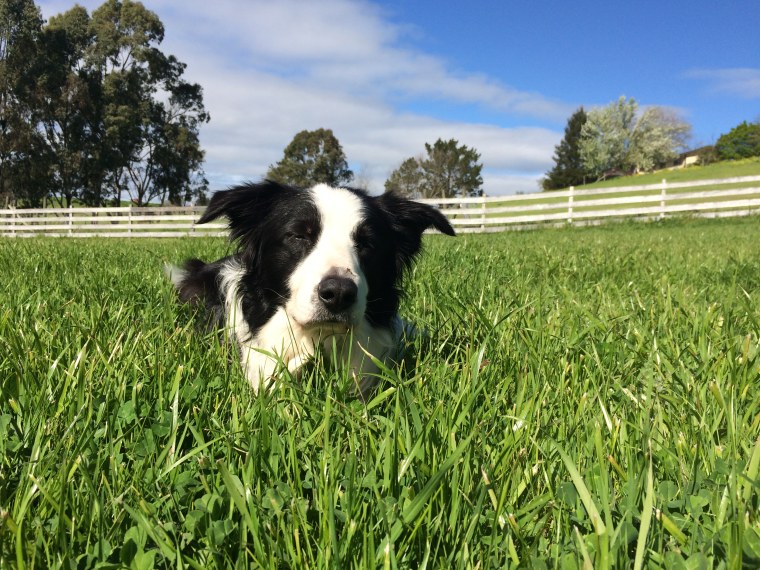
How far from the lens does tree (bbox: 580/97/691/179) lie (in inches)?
2854

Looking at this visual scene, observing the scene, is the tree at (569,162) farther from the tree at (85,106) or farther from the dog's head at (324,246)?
the dog's head at (324,246)

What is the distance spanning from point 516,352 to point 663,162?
271ft

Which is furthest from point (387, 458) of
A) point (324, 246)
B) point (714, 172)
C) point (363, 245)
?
point (714, 172)

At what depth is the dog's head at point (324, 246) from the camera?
243 centimetres

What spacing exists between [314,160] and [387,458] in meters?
64.9

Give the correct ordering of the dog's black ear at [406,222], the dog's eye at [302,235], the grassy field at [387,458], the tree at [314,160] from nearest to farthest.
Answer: the grassy field at [387,458] → the dog's eye at [302,235] → the dog's black ear at [406,222] → the tree at [314,160]

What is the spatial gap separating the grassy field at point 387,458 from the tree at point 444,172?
68699 mm

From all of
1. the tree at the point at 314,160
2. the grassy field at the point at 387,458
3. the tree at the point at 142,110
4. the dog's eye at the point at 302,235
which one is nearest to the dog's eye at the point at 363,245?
the dog's eye at the point at 302,235

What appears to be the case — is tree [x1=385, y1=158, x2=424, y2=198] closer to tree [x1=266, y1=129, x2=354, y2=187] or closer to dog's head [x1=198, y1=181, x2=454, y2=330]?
tree [x1=266, y1=129, x2=354, y2=187]

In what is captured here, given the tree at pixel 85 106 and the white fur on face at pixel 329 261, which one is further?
the tree at pixel 85 106

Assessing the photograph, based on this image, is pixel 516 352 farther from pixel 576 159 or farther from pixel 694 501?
pixel 576 159

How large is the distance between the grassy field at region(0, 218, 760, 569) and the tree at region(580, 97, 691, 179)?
3093 inches

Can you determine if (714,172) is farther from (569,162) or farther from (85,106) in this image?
(85,106)

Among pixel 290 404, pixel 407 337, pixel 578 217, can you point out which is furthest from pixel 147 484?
pixel 578 217
